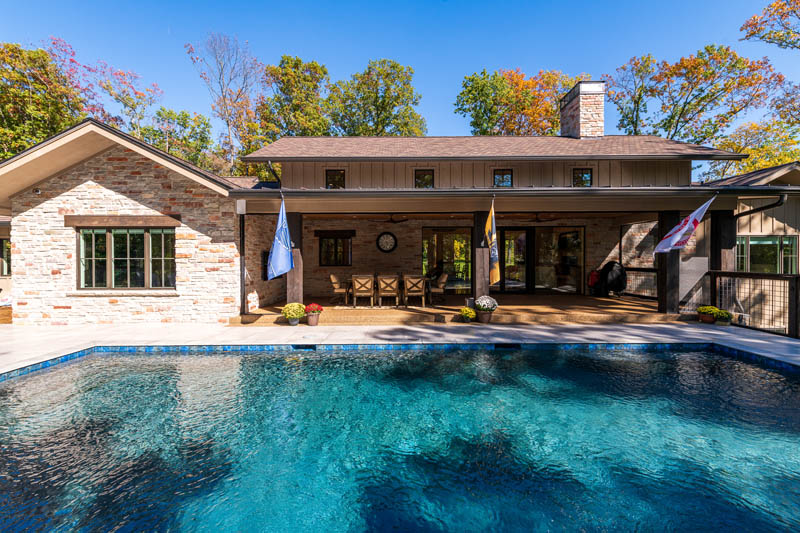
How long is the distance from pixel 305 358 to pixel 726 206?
1041 cm

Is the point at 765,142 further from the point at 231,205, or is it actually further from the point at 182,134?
the point at 182,134

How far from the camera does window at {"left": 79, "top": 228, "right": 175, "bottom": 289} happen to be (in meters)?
9.15

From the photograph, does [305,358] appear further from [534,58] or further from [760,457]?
[534,58]

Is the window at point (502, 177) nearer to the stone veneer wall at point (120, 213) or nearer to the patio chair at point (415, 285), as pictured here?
the patio chair at point (415, 285)

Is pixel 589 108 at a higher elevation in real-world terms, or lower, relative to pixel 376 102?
lower

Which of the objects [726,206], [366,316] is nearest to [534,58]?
[726,206]

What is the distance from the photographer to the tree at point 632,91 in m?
20.6

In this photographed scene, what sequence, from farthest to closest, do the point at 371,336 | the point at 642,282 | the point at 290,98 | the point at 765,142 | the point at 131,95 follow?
the point at 290,98, the point at 131,95, the point at 765,142, the point at 642,282, the point at 371,336

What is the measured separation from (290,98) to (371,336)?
21.4 m

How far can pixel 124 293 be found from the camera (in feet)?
29.6

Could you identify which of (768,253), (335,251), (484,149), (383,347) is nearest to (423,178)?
(484,149)

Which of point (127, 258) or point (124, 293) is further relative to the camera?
point (127, 258)

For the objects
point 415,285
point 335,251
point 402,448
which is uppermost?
point 335,251

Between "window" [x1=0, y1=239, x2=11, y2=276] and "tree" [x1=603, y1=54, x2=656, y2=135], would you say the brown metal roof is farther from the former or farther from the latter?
"tree" [x1=603, y1=54, x2=656, y2=135]
